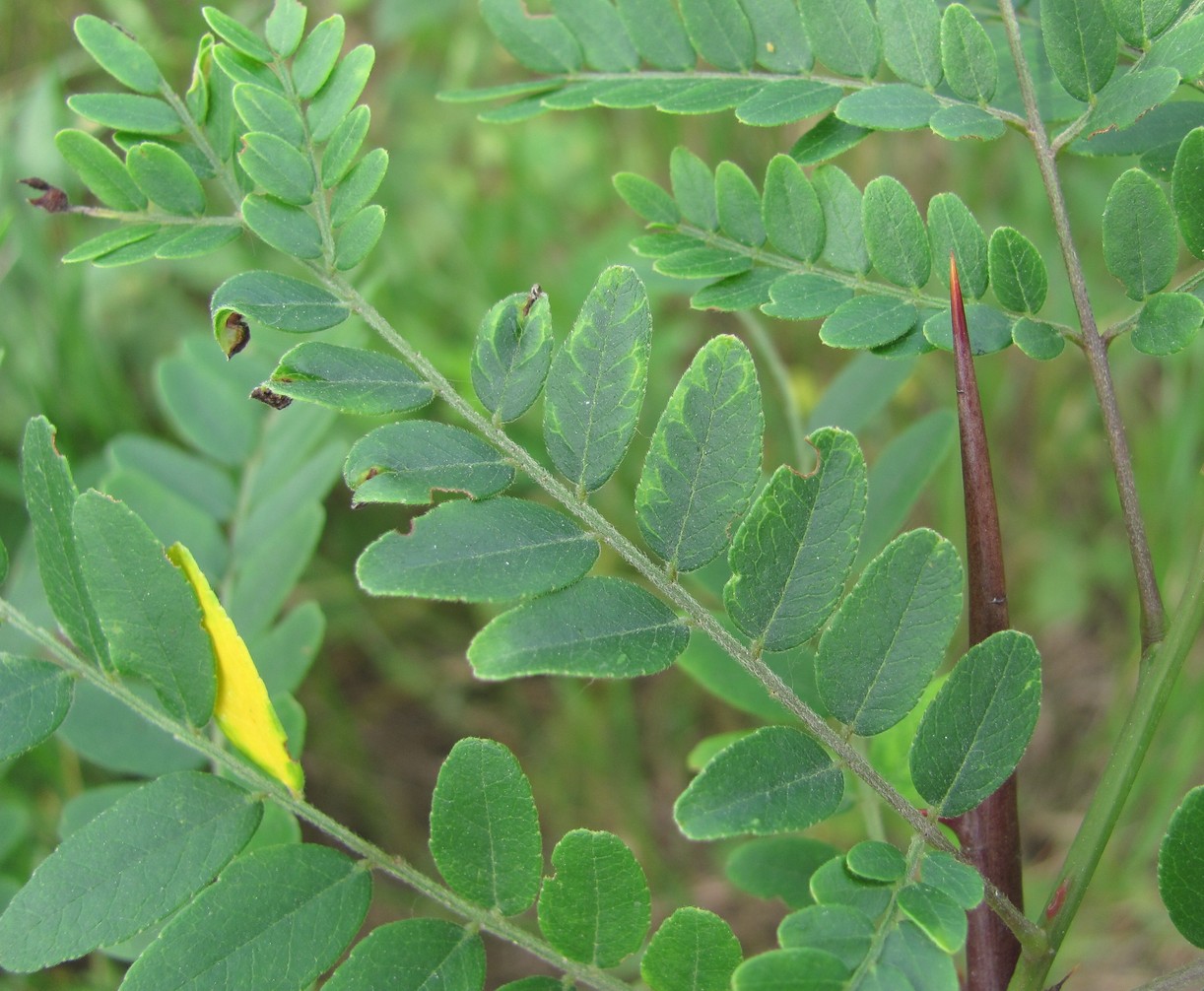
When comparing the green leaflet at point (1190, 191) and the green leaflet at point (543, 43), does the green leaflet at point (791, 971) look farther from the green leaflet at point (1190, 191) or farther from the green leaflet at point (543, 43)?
the green leaflet at point (543, 43)

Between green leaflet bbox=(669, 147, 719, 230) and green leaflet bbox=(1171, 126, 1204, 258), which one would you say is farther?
green leaflet bbox=(669, 147, 719, 230)

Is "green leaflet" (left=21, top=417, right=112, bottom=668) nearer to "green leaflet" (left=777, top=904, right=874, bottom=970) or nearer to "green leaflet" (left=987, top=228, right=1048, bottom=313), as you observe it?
"green leaflet" (left=777, top=904, right=874, bottom=970)

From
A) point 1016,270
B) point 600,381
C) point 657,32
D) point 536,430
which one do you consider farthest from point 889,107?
point 536,430

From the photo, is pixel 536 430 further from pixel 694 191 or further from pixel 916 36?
pixel 916 36

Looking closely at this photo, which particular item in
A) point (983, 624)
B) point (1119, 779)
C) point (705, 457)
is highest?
point (705, 457)

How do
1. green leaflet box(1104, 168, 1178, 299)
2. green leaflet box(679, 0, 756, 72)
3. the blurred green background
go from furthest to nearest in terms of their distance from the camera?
1. the blurred green background
2. green leaflet box(679, 0, 756, 72)
3. green leaflet box(1104, 168, 1178, 299)

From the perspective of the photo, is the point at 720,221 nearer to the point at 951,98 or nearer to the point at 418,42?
the point at 951,98

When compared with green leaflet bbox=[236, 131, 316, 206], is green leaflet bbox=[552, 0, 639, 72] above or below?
above

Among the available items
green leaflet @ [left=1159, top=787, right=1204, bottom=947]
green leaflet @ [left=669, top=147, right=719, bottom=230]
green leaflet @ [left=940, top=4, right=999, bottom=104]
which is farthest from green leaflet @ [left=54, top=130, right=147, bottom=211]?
green leaflet @ [left=1159, top=787, right=1204, bottom=947]
